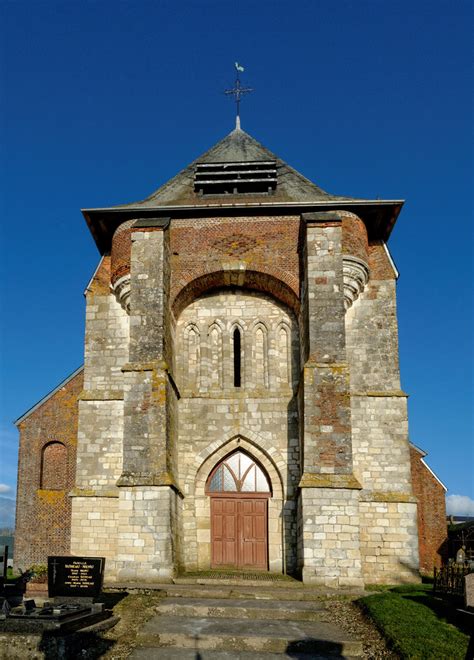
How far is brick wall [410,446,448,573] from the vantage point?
2134 cm

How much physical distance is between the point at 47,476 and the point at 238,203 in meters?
10.4

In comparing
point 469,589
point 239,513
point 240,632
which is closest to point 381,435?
point 239,513

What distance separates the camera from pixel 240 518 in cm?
1897

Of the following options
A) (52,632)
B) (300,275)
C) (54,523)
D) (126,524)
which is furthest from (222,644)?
(54,523)

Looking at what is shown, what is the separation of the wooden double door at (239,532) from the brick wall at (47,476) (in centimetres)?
532

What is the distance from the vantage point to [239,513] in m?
19.0

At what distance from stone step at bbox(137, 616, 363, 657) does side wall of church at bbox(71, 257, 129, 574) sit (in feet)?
21.9

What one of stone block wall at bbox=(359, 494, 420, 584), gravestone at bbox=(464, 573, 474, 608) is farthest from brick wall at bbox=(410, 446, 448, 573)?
gravestone at bbox=(464, 573, 474, 608)

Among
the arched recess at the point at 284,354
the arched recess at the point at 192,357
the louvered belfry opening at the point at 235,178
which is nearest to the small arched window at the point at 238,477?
the arched recess at the point at 192,357

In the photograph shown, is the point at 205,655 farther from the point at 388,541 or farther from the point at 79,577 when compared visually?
the point at 388,541

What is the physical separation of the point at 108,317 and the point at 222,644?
1086cm

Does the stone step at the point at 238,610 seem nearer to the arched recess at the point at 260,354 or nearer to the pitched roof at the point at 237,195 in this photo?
the arched recess at the point at 260,354

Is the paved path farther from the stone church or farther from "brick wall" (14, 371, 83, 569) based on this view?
"brick wall" (14, 371, 83, 569)

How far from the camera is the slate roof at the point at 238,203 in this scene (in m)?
19.6
